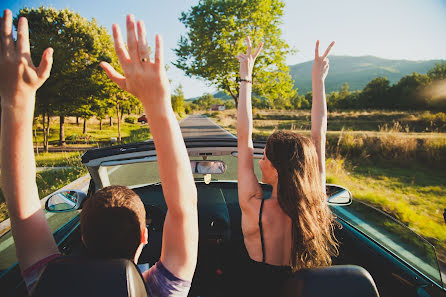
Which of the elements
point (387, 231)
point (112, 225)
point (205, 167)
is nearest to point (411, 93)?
point (387, 231)

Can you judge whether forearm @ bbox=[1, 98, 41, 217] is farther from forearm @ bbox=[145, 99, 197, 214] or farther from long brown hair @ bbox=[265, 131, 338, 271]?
long brown hair @ bbox=[265, 131, 338, 271]

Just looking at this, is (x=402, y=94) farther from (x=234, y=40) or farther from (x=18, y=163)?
(x=18, y=163)

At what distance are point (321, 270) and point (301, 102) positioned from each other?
10076 cm

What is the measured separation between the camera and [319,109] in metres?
1.95

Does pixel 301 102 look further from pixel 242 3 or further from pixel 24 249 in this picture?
pixel 24 249

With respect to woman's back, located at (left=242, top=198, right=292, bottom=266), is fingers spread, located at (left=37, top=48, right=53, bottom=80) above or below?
above

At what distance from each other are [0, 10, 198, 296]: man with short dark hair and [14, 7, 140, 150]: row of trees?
574 inches

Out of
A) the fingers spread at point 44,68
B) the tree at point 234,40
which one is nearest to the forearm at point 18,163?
the fingers spread at point 44,68

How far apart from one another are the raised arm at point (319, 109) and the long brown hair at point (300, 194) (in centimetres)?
42

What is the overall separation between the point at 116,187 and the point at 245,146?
32.6 inches

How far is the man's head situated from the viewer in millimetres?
885

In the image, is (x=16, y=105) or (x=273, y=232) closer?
(x=16, y=105)

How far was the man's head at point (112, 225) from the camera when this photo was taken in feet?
2.90

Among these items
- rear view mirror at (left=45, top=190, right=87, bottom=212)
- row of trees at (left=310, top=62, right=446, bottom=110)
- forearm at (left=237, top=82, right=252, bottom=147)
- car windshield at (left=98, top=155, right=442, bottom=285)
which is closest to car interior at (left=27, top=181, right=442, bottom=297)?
rear view mirror at (left=45, top=190, right=87, bottom=212)
